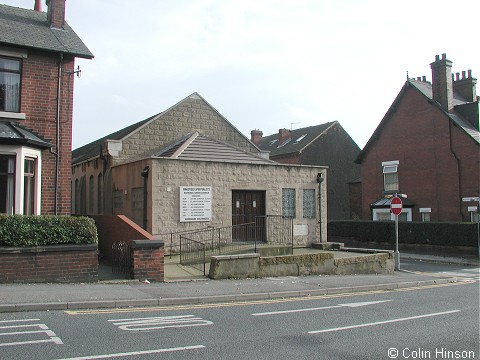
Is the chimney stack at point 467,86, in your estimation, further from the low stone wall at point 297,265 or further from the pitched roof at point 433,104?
the low stone wall at point 297,265

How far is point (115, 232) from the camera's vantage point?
50.0ft

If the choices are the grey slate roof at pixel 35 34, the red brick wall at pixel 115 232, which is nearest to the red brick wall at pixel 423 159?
the red brick wall at pixel 115 232

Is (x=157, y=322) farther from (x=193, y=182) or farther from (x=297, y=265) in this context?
(x=193, y=182)

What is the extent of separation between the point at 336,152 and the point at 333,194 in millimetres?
4073

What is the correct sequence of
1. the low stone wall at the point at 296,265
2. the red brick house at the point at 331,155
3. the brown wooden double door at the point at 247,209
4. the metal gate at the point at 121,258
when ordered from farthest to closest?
the red brick house at the point at 331,155 < the brown wooden double door at the point at 247,209 < the low stone wall at the point at 296,265 < the metal gate at the point at 121,258

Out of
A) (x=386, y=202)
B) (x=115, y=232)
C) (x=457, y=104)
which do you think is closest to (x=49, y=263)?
(x=115, y=232)

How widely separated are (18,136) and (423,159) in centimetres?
2555

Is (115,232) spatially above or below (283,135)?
below

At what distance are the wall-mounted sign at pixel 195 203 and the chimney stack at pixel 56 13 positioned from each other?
7.13 m

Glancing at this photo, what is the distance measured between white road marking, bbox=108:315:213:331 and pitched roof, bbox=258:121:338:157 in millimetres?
31656

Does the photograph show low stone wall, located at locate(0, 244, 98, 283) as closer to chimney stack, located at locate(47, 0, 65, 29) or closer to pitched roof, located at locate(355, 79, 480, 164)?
chimney stack, located at locate(47, 0, 65, 29)

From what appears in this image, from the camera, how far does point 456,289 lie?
13.7 metres

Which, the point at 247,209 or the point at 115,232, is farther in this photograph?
the point at 247,209

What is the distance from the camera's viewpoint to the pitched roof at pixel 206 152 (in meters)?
18.8
